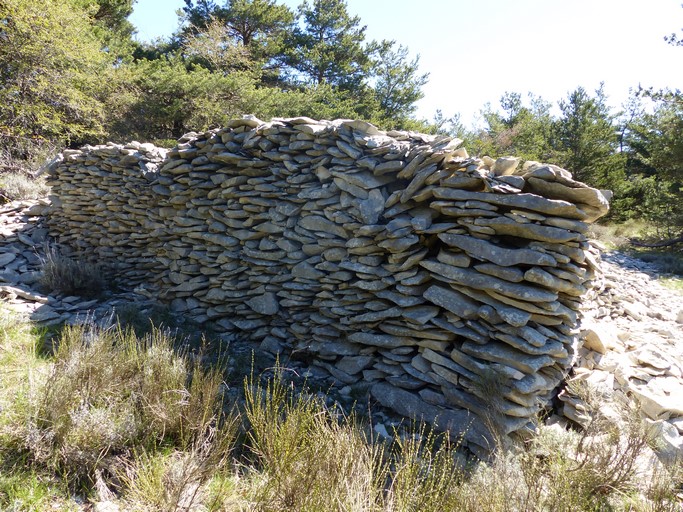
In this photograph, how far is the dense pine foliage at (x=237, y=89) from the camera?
10.4 metres

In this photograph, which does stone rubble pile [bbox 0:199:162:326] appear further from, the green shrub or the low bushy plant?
the green shrub

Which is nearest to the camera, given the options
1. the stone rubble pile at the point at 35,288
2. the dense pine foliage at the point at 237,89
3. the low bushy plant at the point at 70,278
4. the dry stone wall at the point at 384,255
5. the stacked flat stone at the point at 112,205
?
the dry stone wall at the point at 384,255

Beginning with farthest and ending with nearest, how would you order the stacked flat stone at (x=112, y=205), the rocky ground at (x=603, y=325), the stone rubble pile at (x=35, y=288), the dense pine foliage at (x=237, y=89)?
the dense pine foliage at (x=237, y=89), the stacked flat stone at (x=112, y=205), the stone rubble pile at (x=35, y=288), the rocky ground at (x=603, y=325)

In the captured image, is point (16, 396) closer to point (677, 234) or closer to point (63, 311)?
point (63, 311)

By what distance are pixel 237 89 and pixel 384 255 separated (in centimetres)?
1129

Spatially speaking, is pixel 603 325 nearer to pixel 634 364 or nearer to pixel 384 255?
pixel 634 364

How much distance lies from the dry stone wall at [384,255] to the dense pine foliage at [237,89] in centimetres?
758

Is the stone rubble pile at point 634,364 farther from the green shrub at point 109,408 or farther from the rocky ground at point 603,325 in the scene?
the green shrub at point 109,408

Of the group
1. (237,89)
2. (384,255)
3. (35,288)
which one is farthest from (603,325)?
(237,89)

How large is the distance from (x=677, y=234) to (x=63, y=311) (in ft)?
56.3

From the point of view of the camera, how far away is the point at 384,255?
152 inches

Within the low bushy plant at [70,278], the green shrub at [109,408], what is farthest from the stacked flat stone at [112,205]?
the green shrub at [109,408]

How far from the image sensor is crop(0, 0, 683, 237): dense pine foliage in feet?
34.3

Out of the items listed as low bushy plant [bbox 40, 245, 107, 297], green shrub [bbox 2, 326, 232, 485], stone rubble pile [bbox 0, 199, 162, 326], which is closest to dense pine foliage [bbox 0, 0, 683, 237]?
stone rubble pile [bbox 0, 199, 162, 326]
